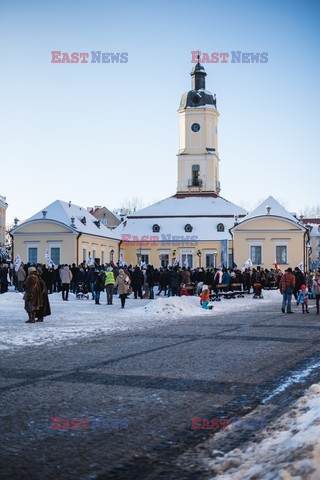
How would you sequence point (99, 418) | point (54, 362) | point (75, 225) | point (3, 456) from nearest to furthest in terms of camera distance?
point (3, 456)
point (99, 418)
point (54, 362)
point (75, 225)

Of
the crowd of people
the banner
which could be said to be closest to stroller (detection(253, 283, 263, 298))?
the crowd of people

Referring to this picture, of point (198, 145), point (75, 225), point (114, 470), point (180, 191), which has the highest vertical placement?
point (198, 145)

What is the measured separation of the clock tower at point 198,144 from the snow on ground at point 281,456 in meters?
75.6

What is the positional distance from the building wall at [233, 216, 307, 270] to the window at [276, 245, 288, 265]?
17 cm

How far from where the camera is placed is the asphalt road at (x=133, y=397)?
18.4 ft

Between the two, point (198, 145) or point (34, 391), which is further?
point (198, 145)

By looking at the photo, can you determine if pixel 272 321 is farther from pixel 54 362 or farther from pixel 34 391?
pixel 34 391

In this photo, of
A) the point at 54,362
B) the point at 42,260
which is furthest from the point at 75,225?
the point at 54,362

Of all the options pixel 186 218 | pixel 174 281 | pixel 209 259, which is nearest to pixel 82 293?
pixel 174 281

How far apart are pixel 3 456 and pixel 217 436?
1.93 meters

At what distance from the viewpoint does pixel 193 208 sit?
76562 millimetres

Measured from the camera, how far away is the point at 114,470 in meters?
5.37

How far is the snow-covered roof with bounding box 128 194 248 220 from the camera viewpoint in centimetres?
7550

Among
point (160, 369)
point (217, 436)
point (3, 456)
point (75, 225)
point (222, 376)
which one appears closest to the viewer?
point (3, 456)
